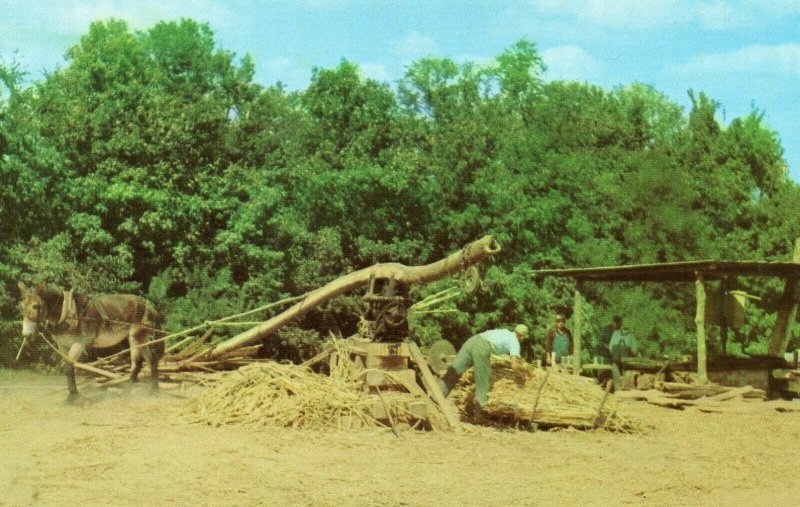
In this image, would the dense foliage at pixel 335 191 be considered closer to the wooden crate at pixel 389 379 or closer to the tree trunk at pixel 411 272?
the tree trunk at pixel 411 272

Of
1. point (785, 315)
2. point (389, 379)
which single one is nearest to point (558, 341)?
point (785, 315)

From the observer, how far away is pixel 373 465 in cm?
1083

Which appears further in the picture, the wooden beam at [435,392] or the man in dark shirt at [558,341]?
the man in dark shirt at [558,341]

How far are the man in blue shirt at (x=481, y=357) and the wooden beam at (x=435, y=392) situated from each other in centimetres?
29

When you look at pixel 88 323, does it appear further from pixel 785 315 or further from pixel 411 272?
pixel 785 315

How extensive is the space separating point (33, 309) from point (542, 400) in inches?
327

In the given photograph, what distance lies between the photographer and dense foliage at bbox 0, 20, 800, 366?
104 feet

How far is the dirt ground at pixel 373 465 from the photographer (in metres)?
9.02

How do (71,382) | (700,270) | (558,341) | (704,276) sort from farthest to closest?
(558,341) < (704,276) < (700,270) < (71,382)

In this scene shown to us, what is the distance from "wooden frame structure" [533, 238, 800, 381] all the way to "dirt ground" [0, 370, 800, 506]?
4.81 m

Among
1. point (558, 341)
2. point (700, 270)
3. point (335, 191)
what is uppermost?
point (335, 191)

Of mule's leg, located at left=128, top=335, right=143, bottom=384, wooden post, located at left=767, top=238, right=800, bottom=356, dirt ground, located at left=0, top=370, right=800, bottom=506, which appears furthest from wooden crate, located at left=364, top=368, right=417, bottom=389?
wooden post, located at left=767, top=238, right=800, bottom=356

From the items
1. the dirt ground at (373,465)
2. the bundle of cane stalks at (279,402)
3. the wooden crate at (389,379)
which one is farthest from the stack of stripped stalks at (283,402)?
the dirt ground at (373,465)

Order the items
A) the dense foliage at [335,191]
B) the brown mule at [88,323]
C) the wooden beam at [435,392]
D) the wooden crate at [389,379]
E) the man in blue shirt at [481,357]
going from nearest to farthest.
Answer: the wooden beam at [435,392]
the wooden crate at [389,379]
the man in blue shirt at [481,357]
the brown mule at [88,323]
the dense foliage at [335,191]
